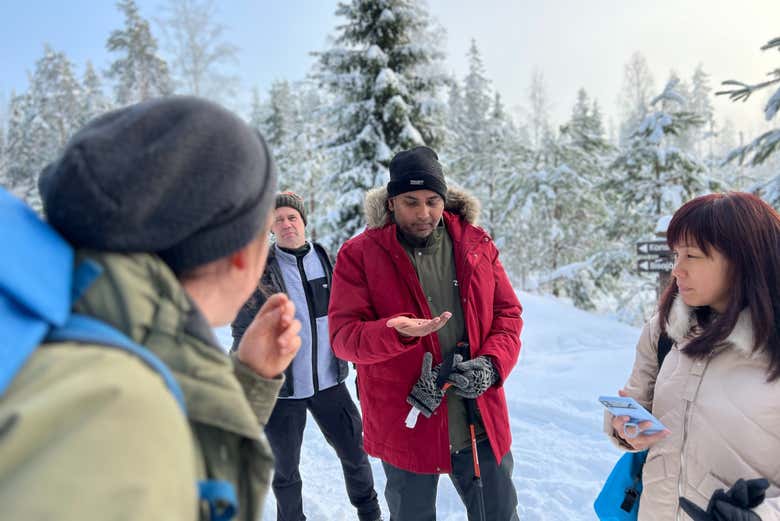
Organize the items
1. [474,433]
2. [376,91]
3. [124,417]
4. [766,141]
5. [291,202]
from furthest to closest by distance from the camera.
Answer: [376,91]
[766,141]
[291,202]
[474,433]
[124,417]

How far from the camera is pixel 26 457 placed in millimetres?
537

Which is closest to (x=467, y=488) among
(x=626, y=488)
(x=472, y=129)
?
(x=626, y=488)

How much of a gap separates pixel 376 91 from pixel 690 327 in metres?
11.8

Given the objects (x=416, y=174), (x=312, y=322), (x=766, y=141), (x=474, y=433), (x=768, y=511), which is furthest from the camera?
(x=766, y=141)

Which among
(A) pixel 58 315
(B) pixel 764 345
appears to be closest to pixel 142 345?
(A) pixel 58 315

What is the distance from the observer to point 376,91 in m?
12.6

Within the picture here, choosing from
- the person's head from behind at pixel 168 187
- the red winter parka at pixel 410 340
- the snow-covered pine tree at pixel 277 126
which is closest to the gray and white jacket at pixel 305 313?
the red winter parka at pixel 410 340

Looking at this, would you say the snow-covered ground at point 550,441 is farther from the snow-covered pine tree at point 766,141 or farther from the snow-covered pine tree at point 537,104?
the snow-covered pine tree at point 537,104

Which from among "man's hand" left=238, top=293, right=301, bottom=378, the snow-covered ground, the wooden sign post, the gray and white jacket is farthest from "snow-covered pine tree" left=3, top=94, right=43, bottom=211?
"man's hand" left=238, top=293, right=301, bottom=378

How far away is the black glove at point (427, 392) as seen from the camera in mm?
2334

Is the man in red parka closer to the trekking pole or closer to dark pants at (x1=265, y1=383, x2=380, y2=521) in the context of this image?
the trekking pole

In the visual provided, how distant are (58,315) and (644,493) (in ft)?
7.72

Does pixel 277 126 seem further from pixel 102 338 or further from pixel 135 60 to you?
pixel 102 338

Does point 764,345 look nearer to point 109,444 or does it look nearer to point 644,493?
point 644,493
